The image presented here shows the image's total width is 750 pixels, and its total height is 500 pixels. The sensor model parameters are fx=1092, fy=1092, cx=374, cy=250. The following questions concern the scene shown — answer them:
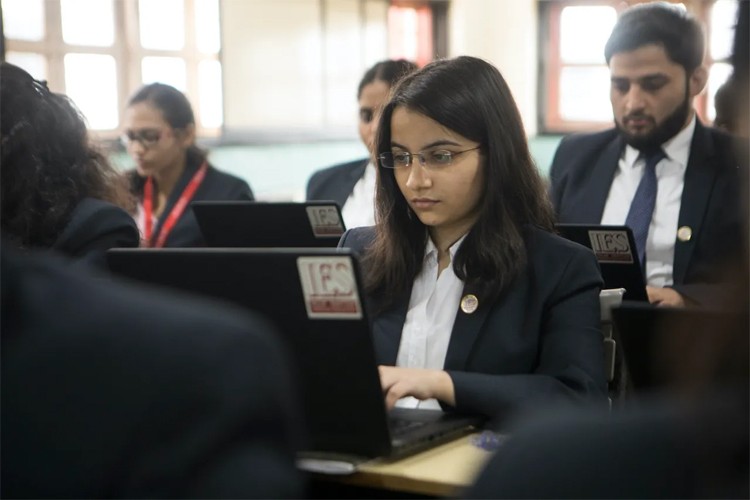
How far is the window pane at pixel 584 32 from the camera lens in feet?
25.1

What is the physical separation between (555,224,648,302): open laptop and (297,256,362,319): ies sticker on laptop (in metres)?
0.86

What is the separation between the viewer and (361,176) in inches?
152

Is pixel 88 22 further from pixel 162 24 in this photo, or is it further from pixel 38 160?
pixel 38 160

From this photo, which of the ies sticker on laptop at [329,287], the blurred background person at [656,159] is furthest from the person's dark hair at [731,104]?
the blurred background person at [656,159]

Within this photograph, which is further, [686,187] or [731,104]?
[686,187]

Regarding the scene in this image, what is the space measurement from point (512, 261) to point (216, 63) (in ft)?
13.4

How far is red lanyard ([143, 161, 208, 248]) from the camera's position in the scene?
3839mm

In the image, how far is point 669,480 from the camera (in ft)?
2.03

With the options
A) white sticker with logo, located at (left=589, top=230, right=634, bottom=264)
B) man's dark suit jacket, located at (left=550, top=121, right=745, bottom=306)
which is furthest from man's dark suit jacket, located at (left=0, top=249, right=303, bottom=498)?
man's dark suit jacket, located at (left=550, top=121, right=745, bottom=306)

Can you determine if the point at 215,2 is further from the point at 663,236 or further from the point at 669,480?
the point at 669,480

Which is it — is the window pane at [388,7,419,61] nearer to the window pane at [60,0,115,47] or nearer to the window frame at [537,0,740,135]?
the window frame at [537,0,740,135]

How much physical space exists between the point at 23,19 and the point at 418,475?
12.4 ft

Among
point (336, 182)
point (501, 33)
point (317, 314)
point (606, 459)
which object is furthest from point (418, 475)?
point (501, 33)

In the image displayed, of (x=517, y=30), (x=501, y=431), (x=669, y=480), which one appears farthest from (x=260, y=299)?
(x=517, y=30)
